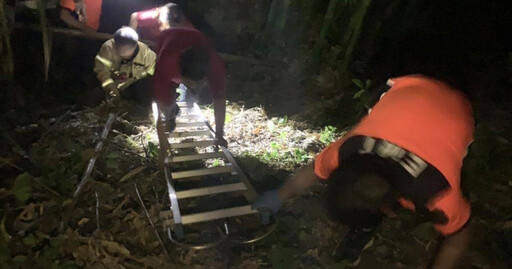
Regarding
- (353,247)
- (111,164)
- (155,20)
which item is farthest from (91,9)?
(353,247)

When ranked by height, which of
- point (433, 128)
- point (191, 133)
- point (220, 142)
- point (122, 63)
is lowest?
point (191, 133)

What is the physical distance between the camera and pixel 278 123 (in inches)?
204

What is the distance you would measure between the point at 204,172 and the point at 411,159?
222cm

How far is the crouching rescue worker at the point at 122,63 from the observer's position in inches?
185

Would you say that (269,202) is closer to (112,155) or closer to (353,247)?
(353,247)

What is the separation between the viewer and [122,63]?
511cm

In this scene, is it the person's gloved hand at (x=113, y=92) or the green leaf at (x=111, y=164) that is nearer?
the green leaf at (x=111, y=164)

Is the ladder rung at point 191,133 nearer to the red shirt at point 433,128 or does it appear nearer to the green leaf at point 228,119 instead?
the green leaf at point 228,119

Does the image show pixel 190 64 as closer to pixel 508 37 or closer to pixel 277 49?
pixel 277 49

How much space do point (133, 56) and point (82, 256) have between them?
289cm

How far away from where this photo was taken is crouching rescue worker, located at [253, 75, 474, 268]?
186cm

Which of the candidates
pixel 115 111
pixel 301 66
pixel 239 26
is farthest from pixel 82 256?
pixel 239 26

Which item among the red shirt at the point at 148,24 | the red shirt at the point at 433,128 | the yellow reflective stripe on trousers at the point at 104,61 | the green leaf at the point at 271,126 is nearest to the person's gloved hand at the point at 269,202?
the red shirt at the point at 433,128

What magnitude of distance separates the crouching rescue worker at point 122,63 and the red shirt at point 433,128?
3459 mm
